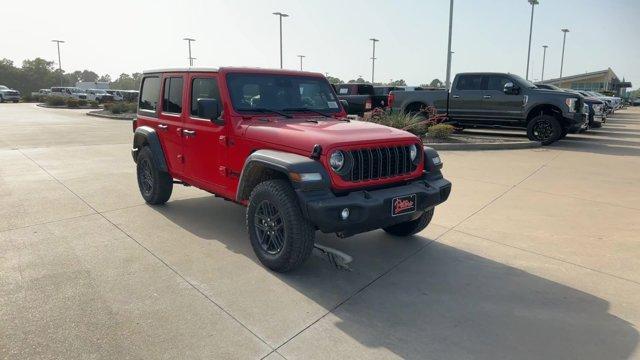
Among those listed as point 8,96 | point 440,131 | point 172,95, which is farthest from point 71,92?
point 172,95

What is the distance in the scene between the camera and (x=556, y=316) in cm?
338

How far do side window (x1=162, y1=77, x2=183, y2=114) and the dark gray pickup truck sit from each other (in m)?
10.1

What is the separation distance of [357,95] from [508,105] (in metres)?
6.80

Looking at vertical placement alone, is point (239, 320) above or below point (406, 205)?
below

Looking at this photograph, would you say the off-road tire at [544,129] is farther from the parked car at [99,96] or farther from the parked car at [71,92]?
the parked car at [71,92]

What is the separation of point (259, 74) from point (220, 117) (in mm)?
675

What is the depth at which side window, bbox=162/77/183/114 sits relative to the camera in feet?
17.8

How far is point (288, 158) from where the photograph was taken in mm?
3760

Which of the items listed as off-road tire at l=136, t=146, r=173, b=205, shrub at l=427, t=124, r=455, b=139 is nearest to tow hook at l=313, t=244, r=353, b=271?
off-road tire at l=136, t=146, r=173, b=205

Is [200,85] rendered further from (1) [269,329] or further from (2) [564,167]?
(2) [564,167]

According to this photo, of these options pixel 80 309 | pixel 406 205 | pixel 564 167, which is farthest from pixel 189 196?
pixel 564 167

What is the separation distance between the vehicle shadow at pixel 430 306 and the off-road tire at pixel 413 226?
198 millimetres

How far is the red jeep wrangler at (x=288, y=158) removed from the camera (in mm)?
3664

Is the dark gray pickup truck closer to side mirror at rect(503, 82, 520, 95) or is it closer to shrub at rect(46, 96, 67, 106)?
side mirror at rect(503, 82, 520, 95)
